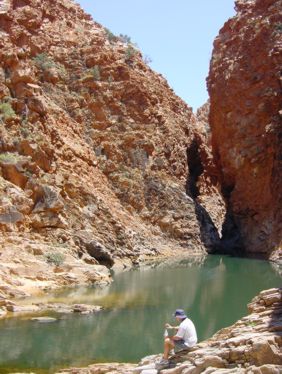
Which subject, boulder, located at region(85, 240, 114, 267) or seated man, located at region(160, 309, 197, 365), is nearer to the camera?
seated man, located at region(160, 309, 197, 365)

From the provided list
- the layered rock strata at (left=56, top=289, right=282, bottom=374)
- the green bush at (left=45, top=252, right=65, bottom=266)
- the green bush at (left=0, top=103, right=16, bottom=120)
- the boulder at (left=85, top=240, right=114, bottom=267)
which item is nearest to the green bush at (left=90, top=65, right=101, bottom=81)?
the green bush at (left=0, top=103, right=16, bottom=120)

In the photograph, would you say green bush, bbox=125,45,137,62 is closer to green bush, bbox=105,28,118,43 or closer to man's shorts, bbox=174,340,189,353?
green bush, bbox=105,28,118,43

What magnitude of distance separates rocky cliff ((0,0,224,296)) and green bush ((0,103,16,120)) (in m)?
0.09

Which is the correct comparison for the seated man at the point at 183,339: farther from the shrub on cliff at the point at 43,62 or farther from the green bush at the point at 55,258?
the shrub on cliff at the point at 43,62

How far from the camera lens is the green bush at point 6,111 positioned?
41625mm

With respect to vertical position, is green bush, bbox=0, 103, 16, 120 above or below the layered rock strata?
above

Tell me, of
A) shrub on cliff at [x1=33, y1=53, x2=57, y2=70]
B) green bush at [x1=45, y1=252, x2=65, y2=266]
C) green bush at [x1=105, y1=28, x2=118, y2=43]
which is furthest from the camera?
green bush at [x1=105, y1=28, x2=118, y2=43]

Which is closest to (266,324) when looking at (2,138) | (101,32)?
(2,138)

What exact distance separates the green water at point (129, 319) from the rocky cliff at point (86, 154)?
3.60m

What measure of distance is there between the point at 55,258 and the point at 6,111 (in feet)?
48.3

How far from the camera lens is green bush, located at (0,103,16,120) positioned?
41625 mm

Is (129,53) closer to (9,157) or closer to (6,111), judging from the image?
(6,111)

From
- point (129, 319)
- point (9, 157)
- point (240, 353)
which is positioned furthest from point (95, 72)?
point (240, 353)

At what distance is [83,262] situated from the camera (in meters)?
34.2
